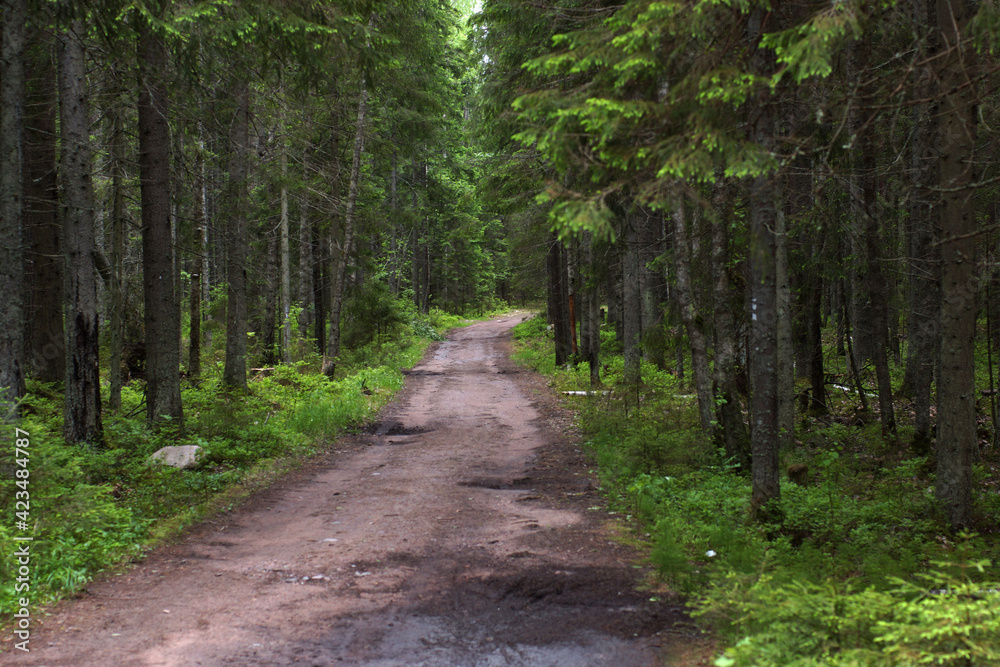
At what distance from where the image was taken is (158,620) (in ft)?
16.6

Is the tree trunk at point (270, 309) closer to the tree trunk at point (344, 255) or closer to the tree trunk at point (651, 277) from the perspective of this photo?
the tree trunk at point (344, 255)

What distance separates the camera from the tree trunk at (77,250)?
8.43m

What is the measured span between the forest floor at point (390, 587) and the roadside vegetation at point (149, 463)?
40 centimetres

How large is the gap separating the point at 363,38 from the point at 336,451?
742 centimetres

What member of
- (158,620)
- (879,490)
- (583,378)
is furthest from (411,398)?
(158,620)

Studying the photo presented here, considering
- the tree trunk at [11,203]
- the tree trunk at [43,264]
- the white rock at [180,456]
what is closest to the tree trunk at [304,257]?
the tree trunk at [43,264]

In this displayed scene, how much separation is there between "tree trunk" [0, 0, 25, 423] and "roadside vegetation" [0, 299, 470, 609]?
0.60m

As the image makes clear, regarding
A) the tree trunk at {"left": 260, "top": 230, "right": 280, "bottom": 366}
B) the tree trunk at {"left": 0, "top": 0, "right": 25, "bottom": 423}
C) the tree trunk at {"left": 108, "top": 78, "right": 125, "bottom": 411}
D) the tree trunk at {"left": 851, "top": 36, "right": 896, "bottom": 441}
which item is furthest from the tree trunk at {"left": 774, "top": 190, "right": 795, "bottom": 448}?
the tree trunk at {"left": 260, "top": 230, "right": 280, "bottom": 366}

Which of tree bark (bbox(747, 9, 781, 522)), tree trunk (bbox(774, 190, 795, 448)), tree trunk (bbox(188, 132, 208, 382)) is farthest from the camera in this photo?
tree trunk (bbox(188, 132, 208, 382))

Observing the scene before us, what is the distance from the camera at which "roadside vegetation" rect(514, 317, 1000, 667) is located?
12.0 ft

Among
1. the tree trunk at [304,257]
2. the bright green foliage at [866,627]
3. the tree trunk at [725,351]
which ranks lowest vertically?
the bright green foliage at [866,627]

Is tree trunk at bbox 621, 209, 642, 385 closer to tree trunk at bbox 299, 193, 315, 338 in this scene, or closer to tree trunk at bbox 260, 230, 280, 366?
tree trunk at bbox 299, 193, 315, 338

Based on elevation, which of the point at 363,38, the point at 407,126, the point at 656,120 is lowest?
the point at 656,120

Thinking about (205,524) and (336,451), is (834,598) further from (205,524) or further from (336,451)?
(336,451)
